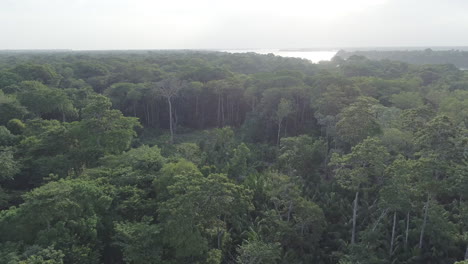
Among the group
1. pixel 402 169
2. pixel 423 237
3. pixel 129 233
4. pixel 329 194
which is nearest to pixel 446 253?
pixel 423 237

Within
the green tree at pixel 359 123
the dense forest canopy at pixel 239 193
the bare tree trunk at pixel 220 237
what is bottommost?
the bare tree trunk at pixel 220 237

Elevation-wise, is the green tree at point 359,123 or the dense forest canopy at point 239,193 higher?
the green tree at point 359,123

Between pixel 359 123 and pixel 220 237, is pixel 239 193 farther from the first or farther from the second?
pixel 359 123

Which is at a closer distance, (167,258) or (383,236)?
(167,258)

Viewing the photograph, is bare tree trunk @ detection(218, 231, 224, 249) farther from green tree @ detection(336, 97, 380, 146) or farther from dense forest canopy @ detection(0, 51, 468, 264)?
green tree @ detection(336, 97, 380, 146)

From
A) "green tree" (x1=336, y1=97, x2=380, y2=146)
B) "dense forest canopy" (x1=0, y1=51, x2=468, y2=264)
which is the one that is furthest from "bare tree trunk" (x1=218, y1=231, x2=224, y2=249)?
"green tree" (x1=336, y1=97, x2=380, y2=146)

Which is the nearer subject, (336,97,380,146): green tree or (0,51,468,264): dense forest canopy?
(0,51,468,264): dense forest canopy

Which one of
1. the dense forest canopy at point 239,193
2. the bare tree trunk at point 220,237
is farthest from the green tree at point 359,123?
the bare tree trunk at point 220,237

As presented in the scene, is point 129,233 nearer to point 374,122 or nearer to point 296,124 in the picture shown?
point 374,122

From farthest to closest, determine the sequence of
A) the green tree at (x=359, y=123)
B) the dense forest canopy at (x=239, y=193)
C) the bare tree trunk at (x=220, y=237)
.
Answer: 1. the green tree at (x=359, y=123)
2. the bare tree trunk at (x=220, y=237)
3. the dense forest canopy at (x=239, y=193)

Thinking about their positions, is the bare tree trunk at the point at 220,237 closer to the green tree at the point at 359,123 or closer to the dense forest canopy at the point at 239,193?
the dense forest canopy at the point at 239,193

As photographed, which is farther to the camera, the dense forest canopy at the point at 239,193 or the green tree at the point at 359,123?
the green tree at the point at 359,123
